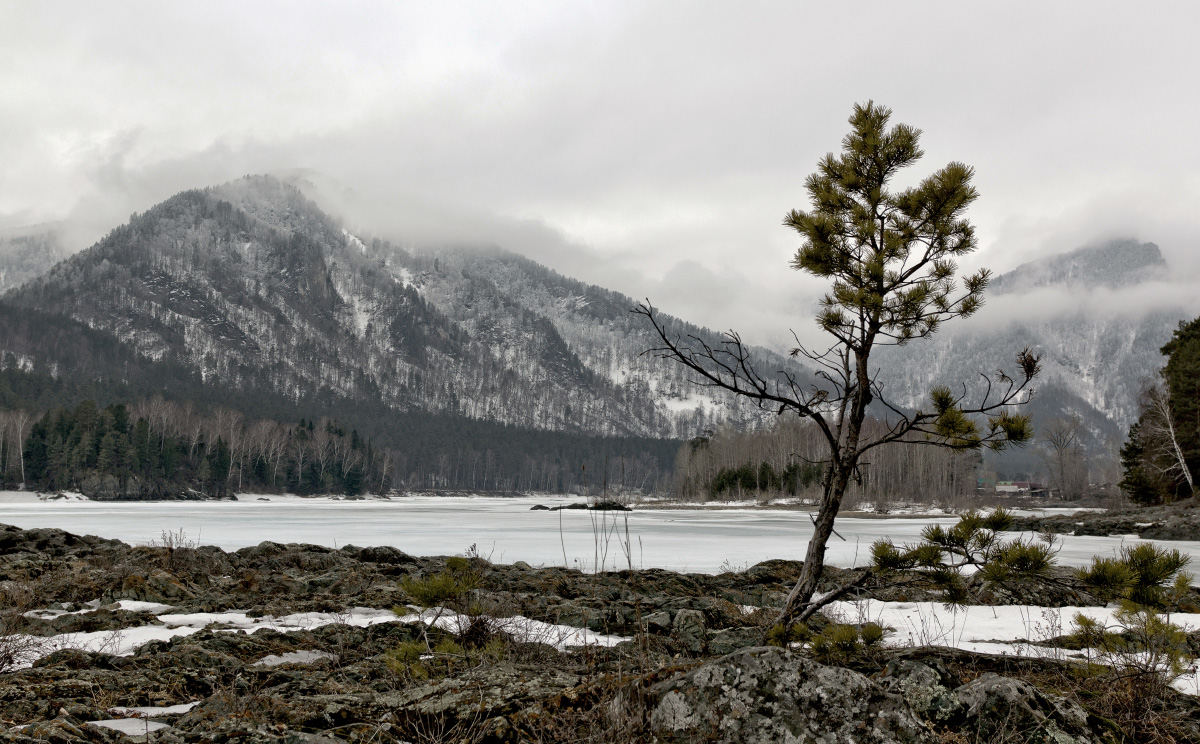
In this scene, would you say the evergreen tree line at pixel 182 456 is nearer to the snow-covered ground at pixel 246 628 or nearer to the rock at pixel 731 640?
the snow-covered ground at pixel 246 628

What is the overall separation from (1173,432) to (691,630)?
42.9 m

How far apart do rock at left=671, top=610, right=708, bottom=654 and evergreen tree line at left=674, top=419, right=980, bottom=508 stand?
68458 millimetres

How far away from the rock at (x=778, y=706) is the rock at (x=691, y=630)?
4214 mm

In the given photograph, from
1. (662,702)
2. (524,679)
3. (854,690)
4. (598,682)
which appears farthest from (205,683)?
(854,690)

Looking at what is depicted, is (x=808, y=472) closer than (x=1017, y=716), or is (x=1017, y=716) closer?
(x=1017, y=716)

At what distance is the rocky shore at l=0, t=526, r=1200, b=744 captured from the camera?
10.1 ft

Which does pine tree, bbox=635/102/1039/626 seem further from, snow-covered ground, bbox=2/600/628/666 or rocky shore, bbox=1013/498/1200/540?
rocky shore, bbox=1013/498/1200/540

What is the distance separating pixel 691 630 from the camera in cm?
780

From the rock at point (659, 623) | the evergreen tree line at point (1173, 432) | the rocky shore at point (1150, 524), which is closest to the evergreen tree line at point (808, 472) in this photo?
the evergreen tree line at point (1173, 432)

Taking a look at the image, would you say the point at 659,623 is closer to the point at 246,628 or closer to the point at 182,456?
the point at 246,628

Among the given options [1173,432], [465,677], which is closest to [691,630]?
[465,677]

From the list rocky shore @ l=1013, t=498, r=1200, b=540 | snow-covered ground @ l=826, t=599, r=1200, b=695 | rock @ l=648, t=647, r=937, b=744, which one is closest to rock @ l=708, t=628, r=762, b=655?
snow-covered ground @ l=826, t=599, r=1200, b=695

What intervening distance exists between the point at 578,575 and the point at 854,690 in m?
12.1

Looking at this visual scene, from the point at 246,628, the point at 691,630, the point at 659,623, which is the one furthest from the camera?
the point at 246,628
